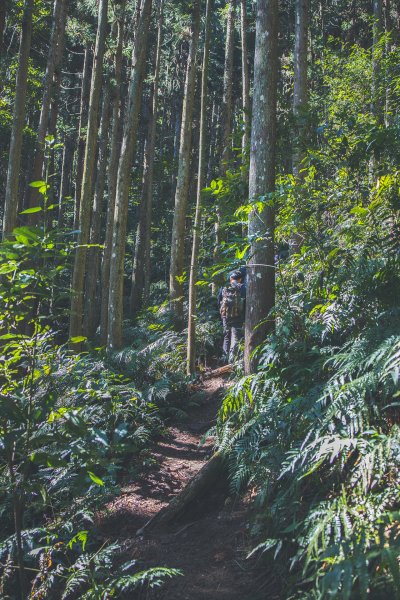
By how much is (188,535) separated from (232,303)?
19.0 feet

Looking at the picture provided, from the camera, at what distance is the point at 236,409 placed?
5051 millimetres

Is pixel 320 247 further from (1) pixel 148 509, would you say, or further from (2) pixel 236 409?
(1) pixel 148 509

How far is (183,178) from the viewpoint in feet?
45.0

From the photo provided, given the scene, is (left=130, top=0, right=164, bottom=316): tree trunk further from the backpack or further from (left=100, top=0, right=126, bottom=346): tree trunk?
the backpack

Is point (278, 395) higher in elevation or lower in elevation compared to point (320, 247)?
lower

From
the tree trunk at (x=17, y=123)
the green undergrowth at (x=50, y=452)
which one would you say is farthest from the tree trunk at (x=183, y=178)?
the green undergrowth at (x=50, y=452)

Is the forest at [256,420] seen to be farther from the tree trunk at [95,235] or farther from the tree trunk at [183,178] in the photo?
the tree trunk at [95,235]

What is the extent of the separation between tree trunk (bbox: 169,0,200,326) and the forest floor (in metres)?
7.25

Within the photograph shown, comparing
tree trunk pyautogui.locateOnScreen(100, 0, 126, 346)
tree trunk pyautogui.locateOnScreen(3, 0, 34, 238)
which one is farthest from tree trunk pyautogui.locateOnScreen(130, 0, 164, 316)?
tree trunk pyautogui.locateOnScreen(3, 0, 34, 238)

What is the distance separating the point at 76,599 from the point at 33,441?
1782mm

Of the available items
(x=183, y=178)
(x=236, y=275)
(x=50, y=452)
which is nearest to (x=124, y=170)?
(x=183, y=178)

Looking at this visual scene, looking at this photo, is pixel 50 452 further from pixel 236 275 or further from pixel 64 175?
pixel 64 175


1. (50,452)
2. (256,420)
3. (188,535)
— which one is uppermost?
(256,420)

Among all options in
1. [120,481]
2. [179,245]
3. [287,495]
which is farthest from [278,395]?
[179,245]
